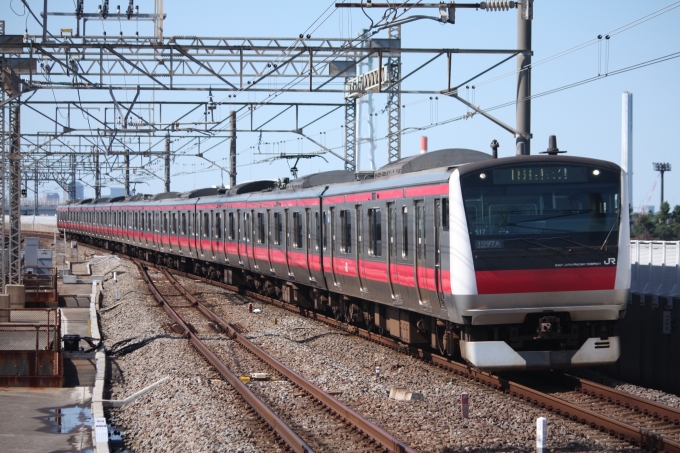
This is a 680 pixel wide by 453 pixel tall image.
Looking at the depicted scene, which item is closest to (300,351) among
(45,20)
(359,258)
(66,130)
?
(359,258)

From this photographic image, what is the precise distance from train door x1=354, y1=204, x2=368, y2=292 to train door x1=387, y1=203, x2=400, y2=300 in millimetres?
1336

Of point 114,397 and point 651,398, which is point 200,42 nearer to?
point 114,397

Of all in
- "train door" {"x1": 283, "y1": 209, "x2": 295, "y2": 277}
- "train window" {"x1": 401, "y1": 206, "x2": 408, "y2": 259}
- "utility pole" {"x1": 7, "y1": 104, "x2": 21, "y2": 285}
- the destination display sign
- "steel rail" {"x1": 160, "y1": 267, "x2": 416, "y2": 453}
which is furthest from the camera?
"utility pole" {"x1": 7, "y1": 104, "x2": 21, "y2": 285}

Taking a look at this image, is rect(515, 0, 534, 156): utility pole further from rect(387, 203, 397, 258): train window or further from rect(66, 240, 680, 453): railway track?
rect(66, 240, 680, 453): railway track

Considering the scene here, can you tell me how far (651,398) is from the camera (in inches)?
408

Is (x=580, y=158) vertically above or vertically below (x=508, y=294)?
above

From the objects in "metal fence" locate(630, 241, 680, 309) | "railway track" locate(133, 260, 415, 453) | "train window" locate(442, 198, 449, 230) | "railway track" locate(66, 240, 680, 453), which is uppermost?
"train window" locate(442, 198, 449, 230)

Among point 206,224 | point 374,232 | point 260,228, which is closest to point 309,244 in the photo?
point 374,232

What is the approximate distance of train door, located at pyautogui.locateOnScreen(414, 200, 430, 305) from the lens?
12047 millimetres

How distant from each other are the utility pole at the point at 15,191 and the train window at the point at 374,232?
13.8 meters

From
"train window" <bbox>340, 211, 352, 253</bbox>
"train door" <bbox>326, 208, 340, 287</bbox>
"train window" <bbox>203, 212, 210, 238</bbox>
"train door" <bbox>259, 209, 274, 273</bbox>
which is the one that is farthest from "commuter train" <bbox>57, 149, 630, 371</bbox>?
"train window" <bbox>203, 212, 210, 238</bbox>

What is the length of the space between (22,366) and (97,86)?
9.63 m

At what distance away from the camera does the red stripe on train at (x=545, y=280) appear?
1050 centimetres

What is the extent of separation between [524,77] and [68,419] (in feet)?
28.6
